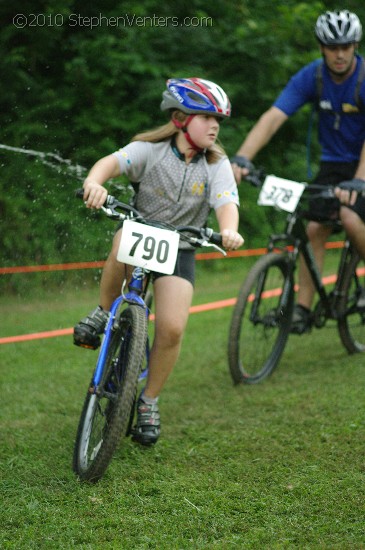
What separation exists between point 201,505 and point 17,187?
3956 mm

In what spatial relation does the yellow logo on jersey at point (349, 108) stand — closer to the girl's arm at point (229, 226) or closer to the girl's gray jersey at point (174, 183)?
the girl's gray jersey at point (174, 183)

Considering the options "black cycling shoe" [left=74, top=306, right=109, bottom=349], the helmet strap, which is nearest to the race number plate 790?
"black cycling shoe" [left=74, top=306, right=109, bottom=349]

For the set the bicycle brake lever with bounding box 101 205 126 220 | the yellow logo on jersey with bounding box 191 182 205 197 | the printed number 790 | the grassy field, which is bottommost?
the grassy field

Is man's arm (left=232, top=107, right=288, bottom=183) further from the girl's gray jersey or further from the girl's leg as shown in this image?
the girl's leg

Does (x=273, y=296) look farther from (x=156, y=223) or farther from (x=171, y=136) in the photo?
(x=156, y=223)

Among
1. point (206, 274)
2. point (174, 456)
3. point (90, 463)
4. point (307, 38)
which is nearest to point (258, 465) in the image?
point (174, 456)

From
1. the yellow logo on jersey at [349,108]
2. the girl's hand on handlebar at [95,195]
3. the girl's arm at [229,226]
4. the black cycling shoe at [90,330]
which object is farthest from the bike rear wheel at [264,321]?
the girl's hand on handlebar at [95,195]

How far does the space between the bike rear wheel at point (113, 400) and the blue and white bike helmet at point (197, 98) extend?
3.37 feet

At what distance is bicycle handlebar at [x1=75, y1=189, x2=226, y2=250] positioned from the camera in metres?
3.85

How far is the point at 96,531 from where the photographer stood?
321cm

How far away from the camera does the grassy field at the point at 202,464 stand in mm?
3195

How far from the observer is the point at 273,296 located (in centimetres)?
566

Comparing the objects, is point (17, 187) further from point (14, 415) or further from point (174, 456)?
point (174, 456)

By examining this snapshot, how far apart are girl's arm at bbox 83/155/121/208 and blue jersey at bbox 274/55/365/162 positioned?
2236 mm
